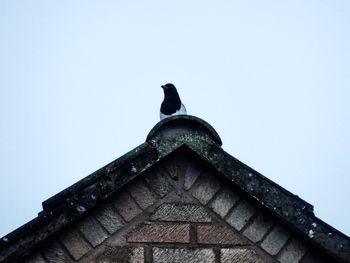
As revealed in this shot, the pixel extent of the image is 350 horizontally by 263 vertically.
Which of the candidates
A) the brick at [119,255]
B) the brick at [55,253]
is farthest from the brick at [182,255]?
the brick at [55,253]

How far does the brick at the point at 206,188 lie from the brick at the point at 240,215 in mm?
223

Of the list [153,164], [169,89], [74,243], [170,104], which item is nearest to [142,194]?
[153,164]

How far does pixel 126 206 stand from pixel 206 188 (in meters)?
0.68

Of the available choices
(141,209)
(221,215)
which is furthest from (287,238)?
(141,209)

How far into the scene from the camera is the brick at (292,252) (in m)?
3.91

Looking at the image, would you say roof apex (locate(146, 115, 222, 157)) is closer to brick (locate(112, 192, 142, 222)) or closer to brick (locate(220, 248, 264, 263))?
brick (locate(112, 192, 142, 222))

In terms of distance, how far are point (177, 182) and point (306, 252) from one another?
1.16 metres

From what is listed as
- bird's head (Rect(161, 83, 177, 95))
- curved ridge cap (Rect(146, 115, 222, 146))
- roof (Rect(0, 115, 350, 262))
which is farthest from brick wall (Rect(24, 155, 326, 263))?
bird's head (Rect(161, 83, 177, 95))

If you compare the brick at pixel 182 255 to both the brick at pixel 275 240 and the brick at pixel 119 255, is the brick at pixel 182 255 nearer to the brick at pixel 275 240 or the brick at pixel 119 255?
the brick at pixel 119 255

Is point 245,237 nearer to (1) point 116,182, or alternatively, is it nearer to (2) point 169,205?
(2) point 169,205

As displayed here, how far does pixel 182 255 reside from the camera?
391 centimetres

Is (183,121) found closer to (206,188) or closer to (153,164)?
(153,164)

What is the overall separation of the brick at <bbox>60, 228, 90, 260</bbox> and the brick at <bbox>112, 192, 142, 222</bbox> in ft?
1.20

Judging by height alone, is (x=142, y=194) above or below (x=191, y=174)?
below
